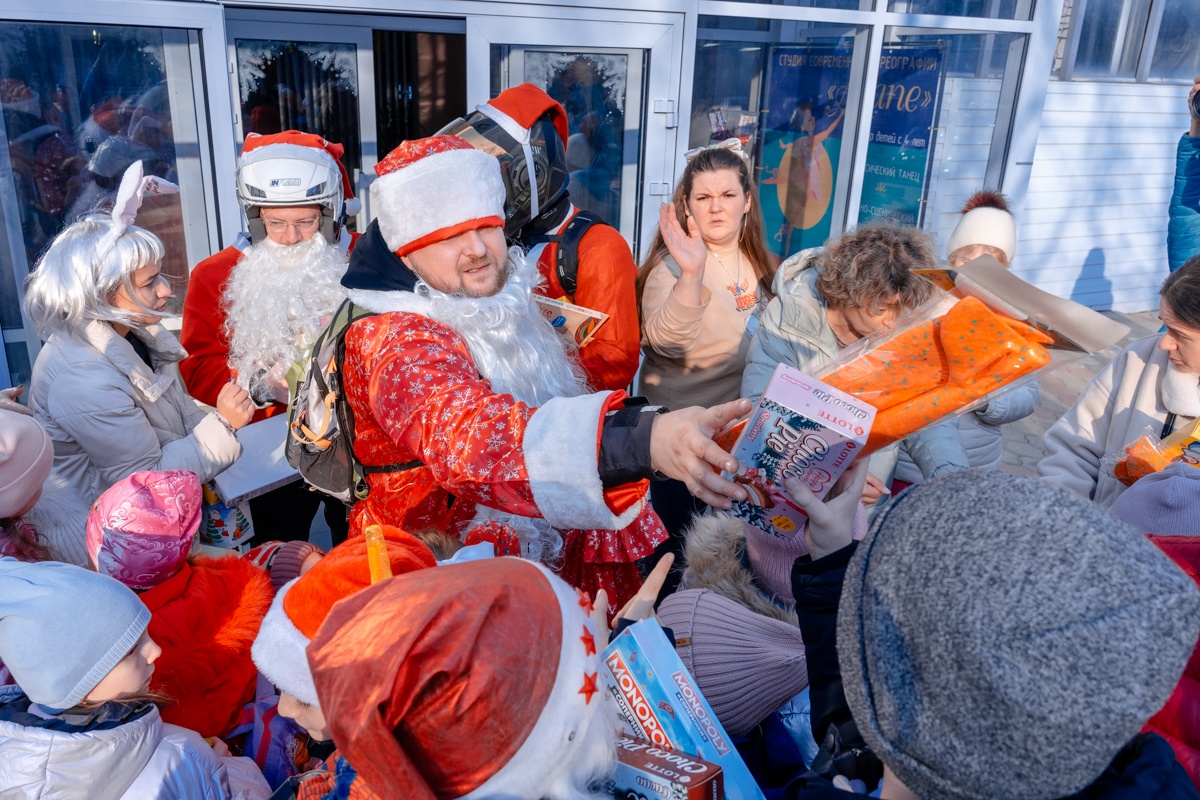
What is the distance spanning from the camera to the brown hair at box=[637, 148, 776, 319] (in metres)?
3.56

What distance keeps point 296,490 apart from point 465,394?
224cm

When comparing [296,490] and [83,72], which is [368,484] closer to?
[296,490]

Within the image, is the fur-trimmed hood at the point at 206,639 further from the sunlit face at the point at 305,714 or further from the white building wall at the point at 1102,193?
the white building wall at the point at 1102,193

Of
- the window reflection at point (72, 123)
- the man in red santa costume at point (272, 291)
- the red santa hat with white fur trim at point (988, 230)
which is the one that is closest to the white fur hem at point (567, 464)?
the man in red santa costume at point (272, 291)

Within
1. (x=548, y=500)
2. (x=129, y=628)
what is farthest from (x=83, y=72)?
(x=548, y=500)

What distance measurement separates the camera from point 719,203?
3529mm

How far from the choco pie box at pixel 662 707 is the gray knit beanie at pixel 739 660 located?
0.23m

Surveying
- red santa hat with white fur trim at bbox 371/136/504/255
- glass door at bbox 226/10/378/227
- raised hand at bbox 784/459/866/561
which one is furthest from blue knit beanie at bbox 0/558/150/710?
glass door at bbox 226/10/378/227

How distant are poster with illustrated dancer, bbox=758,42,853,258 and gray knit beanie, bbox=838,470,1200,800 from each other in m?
5.36

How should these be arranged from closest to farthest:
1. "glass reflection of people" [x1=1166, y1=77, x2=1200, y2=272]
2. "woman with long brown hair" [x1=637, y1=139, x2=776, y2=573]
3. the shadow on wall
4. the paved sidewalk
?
"woman with long brown hair" [x1=637, y1=139, x2=776, y2=573] < "glass reflection of people" [x1=1166, y1=77, x2=1200, y2=272] < the paved sidewalk < the shadow on wall

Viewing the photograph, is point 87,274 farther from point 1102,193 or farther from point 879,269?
point 1102,193

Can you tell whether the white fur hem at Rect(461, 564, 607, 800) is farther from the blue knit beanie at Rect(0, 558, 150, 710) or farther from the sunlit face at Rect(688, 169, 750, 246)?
the sunlit face at Rect(688, 169, 750, 246)

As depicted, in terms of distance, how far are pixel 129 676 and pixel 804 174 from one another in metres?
5.84

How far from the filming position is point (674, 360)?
3469 mm
